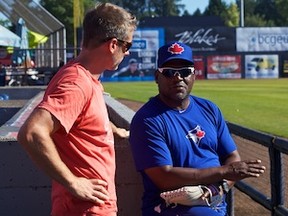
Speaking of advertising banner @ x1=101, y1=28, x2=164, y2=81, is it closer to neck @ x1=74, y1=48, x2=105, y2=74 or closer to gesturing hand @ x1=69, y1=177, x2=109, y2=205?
neck @ x1=74, y1=48, x2=105, y2=74

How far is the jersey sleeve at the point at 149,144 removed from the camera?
13.5 feet

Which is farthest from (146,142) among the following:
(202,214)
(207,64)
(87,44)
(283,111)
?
(207,64)

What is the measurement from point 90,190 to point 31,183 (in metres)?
1.86


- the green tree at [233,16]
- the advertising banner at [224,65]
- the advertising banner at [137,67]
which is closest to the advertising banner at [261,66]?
the advertising banner at [224,65]

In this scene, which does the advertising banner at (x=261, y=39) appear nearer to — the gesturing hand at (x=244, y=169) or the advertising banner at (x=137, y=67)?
the advertising banner at (x=137, y=67)

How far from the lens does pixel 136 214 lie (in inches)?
210

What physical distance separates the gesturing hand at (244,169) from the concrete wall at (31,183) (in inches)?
47.0

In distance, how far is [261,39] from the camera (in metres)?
63.6

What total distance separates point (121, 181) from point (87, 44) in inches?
76.7

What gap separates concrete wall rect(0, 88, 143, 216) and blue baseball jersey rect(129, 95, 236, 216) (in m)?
0.85

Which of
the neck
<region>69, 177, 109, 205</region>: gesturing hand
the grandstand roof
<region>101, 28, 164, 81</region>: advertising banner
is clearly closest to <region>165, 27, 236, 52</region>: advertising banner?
<region>101, 28, 164, 81</region>: advertising banner

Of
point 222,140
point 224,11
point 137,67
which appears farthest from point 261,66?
point 224,11

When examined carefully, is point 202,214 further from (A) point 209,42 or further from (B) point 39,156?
(A) point 209,42

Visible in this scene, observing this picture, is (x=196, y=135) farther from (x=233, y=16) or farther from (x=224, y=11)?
(x=224, y=11)
